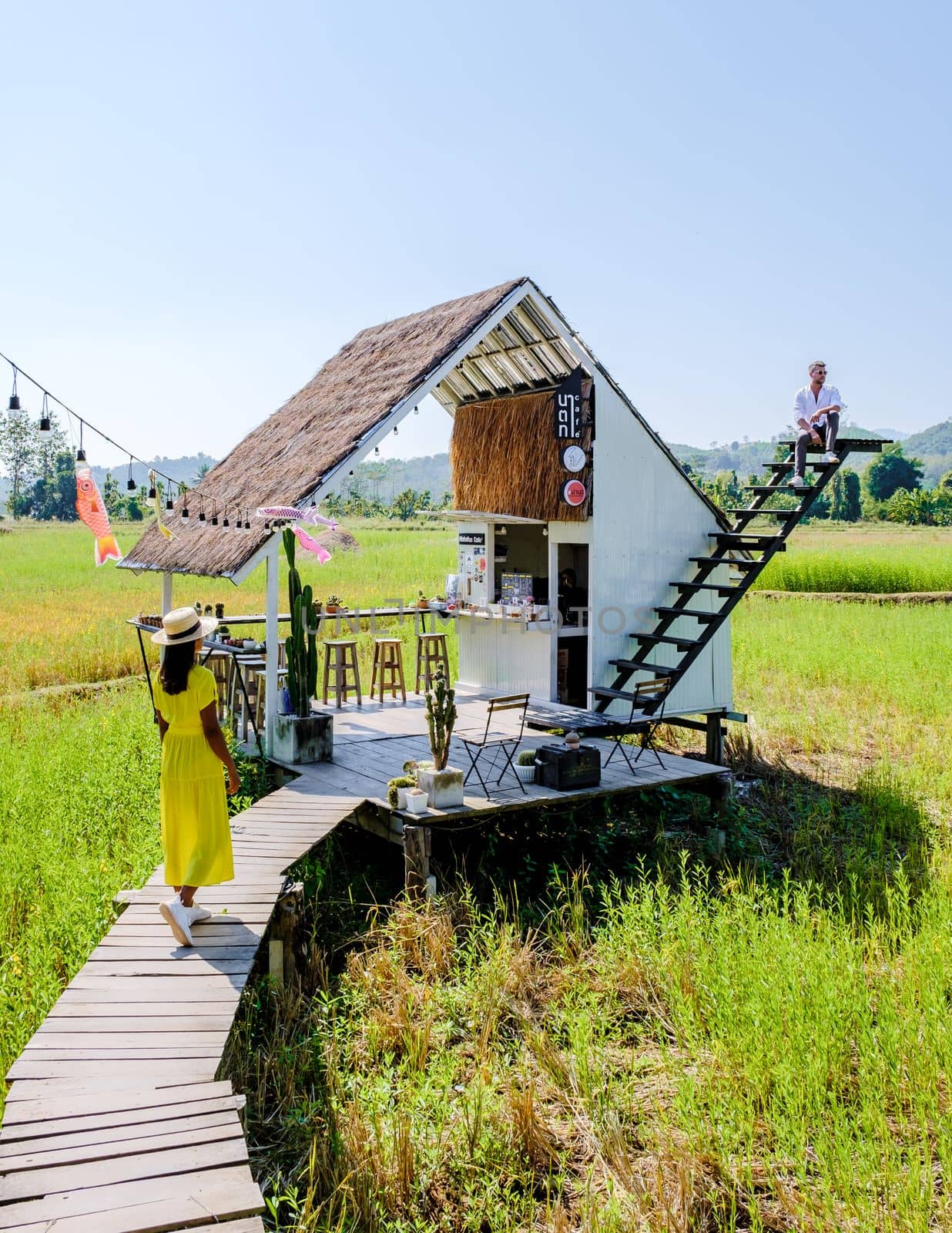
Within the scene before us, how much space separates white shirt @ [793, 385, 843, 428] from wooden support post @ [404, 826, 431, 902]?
5578 mm

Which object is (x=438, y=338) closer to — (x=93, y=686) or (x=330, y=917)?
(x=330, y=917)

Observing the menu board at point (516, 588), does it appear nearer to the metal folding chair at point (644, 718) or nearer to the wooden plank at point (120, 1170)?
the metal folding chair at point (644, 718)

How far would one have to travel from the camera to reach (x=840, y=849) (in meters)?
8.84

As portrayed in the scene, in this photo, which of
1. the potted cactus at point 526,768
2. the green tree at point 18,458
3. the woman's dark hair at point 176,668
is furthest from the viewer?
the green tree at point 18,458

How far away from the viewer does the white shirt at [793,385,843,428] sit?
33.0 ft

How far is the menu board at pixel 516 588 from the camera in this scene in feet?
38.1

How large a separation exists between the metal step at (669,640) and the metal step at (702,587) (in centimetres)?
51

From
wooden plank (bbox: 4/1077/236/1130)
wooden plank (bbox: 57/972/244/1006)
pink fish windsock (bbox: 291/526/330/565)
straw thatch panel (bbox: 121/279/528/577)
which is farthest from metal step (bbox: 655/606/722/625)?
wooden plank (bbox: 4/1077/236/1130)

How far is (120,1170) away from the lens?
375cm

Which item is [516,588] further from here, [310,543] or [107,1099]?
[107,1099]

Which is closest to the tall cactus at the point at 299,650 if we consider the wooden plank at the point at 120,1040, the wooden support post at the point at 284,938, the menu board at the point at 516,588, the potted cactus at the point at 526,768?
the potted cactus at the point at 526,768

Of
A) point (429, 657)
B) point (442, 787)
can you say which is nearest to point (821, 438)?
point (429, 657)

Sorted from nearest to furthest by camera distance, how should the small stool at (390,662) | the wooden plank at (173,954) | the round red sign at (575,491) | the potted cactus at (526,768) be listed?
the wooden plank at (173,954)
the potted cactus at (526,768)
the round red sign at (575,491)
the small stool at (390,662)

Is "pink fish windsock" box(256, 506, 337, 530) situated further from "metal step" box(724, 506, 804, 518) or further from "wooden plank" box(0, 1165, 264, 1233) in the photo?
"wooden plank" box(0, 1165, 264, 1233)
